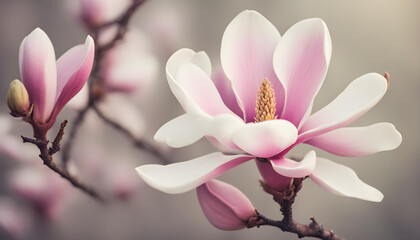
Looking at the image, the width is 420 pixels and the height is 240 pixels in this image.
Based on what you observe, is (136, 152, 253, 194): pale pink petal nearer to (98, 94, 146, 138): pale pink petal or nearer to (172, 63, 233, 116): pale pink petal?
(172, 63, 233, 116): pale pink petal

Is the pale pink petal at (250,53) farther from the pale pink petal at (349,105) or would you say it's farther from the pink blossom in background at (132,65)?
the pink blossom in background at (132,65)

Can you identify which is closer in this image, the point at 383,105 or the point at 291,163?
the point at 291,163

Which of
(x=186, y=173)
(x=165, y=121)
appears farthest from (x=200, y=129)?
(x=165, y=121)

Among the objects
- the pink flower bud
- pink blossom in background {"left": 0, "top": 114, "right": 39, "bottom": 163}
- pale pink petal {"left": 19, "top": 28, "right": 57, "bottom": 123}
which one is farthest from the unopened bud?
pink blossom in background {"left": 0, "top": 114, "right": 39, "bottom": 163}

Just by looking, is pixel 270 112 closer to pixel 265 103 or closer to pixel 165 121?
pixel 265 103

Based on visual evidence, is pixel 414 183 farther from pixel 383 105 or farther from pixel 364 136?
pixel 364 136

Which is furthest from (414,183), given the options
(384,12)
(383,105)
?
(384,12)
